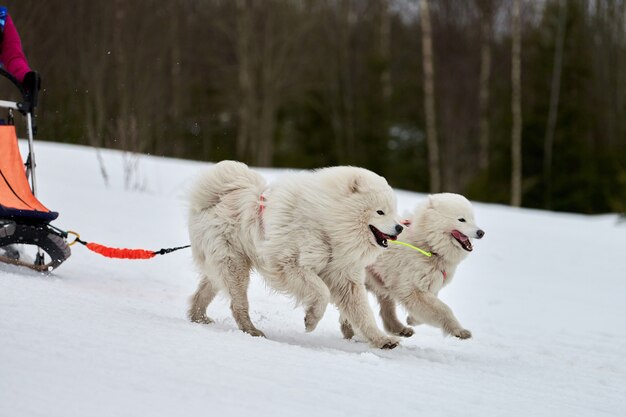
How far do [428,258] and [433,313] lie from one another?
43 centimetres

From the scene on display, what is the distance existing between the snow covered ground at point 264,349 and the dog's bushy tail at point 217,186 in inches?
31.9

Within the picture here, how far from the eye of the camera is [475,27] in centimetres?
2355

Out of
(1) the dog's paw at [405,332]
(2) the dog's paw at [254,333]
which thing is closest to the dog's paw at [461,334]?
(1) the dog's paw at [405,332]

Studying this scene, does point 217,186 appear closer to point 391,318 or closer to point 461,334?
point 391,318

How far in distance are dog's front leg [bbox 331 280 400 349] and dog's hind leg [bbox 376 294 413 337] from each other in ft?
3.31

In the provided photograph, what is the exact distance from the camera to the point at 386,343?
4.51 metres

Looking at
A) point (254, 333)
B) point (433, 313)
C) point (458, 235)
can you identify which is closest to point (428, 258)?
point (458, 235)

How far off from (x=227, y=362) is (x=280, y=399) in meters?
0.48

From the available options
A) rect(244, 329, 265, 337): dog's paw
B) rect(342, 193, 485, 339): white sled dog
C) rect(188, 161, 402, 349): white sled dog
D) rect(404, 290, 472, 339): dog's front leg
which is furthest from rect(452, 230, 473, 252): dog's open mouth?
rect(244, 329, 265, 337): dog's paw

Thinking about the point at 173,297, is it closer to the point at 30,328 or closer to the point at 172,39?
the point at 30,328

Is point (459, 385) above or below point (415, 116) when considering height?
above

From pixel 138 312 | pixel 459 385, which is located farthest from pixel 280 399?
pixel 138 312

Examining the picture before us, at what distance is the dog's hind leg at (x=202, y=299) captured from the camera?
5102 mm

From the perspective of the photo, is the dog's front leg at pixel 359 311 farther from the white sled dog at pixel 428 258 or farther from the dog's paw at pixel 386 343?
the white sled dog at pixel 428 258
